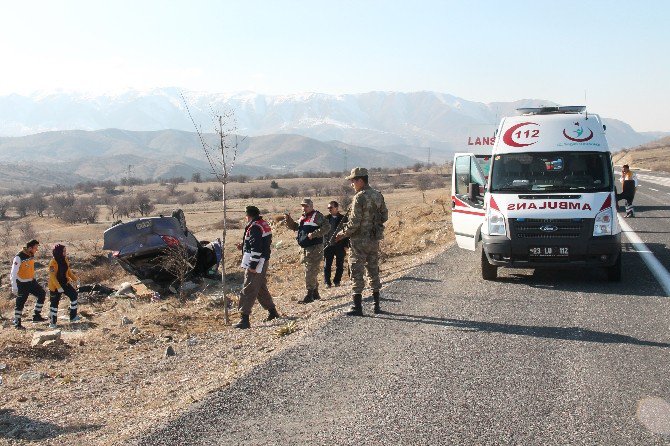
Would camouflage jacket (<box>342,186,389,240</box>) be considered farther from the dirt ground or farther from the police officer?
the police officer

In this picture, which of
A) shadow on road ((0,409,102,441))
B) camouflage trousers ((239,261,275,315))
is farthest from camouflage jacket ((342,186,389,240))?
shadow on road ((0,409,102,441))

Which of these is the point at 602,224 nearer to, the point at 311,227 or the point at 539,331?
the point at 539,331

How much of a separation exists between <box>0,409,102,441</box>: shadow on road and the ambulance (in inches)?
256

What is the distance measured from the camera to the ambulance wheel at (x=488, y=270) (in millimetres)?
10992

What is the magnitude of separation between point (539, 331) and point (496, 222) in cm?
297

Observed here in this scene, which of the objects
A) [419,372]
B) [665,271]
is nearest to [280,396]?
[419,372]

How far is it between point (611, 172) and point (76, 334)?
989 centimetres

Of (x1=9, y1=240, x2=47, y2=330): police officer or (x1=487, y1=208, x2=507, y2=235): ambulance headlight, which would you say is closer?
(x1=487, y1=208, x2=507, y2=235): ambulance headlight

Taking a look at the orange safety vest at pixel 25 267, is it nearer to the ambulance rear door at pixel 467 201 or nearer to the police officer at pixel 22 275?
the police officer at pixel 22 275

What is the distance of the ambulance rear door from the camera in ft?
38.6

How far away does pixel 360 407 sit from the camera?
221 inches

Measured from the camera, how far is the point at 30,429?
659cm

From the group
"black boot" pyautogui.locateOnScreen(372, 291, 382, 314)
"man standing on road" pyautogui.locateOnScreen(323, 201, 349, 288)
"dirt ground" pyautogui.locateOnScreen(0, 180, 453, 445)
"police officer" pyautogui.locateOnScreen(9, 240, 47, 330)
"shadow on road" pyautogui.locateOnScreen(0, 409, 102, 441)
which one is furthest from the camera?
"police officer" pyautogui.locateOnScreen(9, 240, 47, 330)

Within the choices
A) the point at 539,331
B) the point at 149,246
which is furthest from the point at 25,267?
the point at 539,331
